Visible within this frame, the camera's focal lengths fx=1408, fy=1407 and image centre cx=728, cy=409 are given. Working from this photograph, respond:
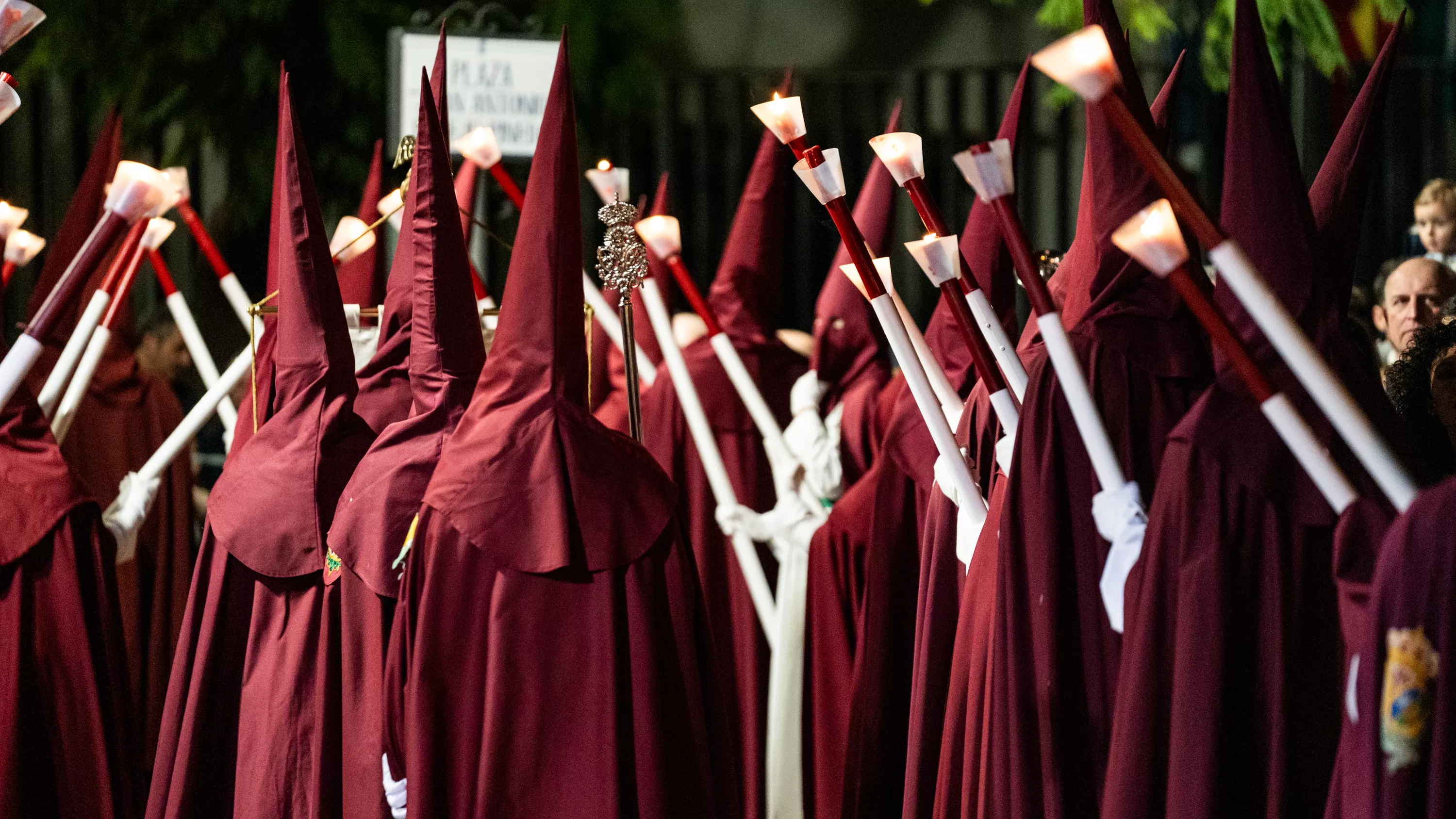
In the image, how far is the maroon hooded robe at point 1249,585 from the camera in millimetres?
2059

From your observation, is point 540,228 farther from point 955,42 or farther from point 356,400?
→ point 955,42

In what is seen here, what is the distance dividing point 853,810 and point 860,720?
21cm

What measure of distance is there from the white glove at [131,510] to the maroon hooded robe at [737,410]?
154cm

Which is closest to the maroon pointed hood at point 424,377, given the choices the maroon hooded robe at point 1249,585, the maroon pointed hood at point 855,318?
the maroon hooded robe at point 1249,585

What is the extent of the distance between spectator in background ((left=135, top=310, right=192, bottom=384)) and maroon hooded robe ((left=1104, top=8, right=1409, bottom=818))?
4275 mm

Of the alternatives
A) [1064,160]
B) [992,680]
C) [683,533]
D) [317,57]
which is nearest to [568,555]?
[683,533]

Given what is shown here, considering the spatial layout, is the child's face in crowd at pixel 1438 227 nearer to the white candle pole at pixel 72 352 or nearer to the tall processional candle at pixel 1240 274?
the tall processional candle at pixel 1240 274

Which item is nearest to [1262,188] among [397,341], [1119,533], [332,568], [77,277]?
[1119,533]

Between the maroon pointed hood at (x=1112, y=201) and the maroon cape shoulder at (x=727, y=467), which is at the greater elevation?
the maroon pointed hood at (x=1112, y=201)

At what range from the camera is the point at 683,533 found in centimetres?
275

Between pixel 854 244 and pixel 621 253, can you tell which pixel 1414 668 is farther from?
pixel 621 253

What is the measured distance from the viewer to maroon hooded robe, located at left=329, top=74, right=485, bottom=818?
8.67 ft

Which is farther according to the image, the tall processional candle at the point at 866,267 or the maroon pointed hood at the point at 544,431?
the tall processional candle at the point at 866,267

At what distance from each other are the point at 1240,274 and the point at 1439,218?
9.39ft
